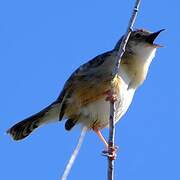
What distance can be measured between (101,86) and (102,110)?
0.33 m

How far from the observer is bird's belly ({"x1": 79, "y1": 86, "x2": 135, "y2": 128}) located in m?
7.05

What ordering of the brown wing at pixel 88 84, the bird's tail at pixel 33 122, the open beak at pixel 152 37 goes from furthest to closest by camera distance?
1. the bird's tail at pixel 33 122
2. the open beak at pixel 152 37
3. the brown wing at pixel 88 84

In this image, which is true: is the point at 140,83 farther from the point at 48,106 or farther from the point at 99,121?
the point at 48,106

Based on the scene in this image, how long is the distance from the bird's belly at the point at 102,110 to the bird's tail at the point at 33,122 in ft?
1.62

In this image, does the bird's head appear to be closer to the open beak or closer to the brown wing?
the open beak

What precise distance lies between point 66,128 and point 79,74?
67cm

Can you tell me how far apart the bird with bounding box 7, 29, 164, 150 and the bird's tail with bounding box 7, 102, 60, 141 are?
0.04 ft

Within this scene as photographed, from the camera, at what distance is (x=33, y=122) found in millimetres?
7902

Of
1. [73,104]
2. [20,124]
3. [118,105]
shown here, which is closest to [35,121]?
[20,124]

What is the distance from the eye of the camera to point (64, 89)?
751 centimetres

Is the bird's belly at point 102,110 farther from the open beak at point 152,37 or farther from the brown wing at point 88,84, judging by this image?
the open beak at point 152,37

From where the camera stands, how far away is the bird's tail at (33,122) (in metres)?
7.76

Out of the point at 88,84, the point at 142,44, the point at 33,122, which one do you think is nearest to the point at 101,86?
the point at 88,84

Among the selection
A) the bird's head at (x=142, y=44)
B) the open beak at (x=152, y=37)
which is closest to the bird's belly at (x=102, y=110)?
the bird's head at (x=142, y=44)
